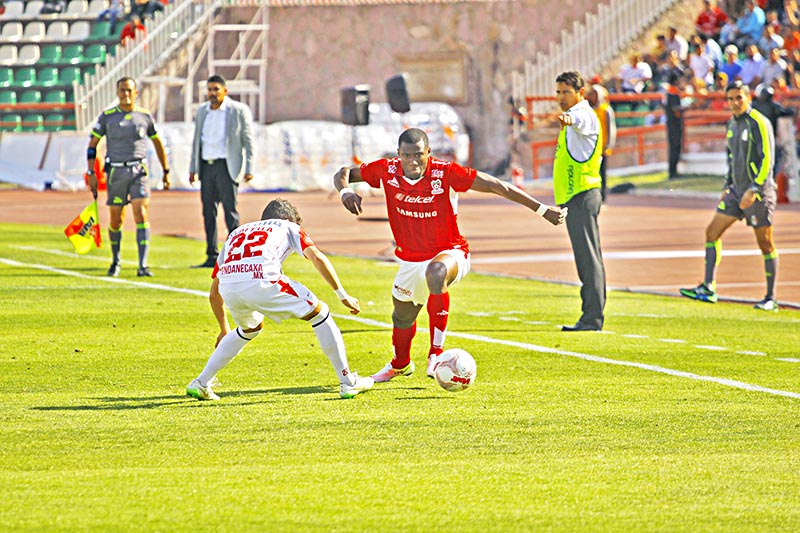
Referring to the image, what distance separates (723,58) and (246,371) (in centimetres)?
2836

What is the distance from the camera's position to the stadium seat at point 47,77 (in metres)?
41.3

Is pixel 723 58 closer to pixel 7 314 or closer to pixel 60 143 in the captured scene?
pixel 60 143

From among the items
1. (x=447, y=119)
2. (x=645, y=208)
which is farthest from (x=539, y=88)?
(x=645, y=208)

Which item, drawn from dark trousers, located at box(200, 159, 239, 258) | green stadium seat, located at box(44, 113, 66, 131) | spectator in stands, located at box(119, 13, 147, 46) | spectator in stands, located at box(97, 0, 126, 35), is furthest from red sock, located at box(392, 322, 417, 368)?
spectator in stands, located at box(97, 0, 126, 35)

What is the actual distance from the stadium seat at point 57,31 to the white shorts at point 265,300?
35710mm

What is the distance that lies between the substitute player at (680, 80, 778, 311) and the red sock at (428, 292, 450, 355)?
18.3ft

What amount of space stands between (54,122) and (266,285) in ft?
107

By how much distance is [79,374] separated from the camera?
33.9 ft

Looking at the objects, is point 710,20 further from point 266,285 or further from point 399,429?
point 399,429

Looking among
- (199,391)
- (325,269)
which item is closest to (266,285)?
(325,269)

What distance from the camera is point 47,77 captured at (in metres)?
41.7

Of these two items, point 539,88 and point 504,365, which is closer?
point 504,365

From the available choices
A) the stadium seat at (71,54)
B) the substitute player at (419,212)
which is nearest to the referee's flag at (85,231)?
the substitute player at (419,212)

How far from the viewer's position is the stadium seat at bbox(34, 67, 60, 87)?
41344mm
